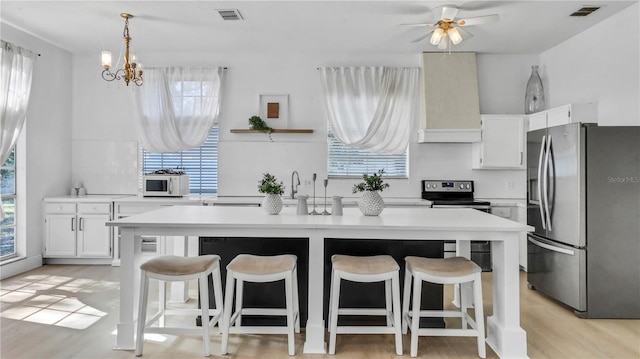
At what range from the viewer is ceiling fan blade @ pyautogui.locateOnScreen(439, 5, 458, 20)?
359 cm

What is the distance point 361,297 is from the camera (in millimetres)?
3107

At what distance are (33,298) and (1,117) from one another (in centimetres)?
193

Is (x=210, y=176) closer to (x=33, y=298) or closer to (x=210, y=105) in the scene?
(x=210, y=105)

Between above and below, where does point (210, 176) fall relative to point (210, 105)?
below

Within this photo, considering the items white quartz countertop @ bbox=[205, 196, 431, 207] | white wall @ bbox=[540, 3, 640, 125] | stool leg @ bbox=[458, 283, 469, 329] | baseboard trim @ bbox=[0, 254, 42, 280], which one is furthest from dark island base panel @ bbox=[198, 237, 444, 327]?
baseboard trim @ bbox=[0, 254, 42, 280]

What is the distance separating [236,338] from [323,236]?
999mm

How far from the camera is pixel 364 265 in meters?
2.64

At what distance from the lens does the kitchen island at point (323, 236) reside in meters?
2.64

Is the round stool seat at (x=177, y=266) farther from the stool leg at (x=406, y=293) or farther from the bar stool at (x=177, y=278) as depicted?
the stool leg at (x=406, y=293)

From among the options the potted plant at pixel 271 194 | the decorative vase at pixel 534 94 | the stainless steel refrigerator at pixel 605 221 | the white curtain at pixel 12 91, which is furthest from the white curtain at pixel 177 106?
the stainless steel refrigerator at pixel 605 221

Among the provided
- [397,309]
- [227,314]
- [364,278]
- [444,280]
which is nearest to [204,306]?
[227,314]

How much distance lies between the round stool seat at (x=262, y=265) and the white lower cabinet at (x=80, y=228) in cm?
302

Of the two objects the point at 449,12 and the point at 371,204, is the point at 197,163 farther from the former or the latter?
the point at 449,12

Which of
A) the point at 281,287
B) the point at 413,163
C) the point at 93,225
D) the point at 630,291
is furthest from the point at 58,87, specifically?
the point at 630,291
